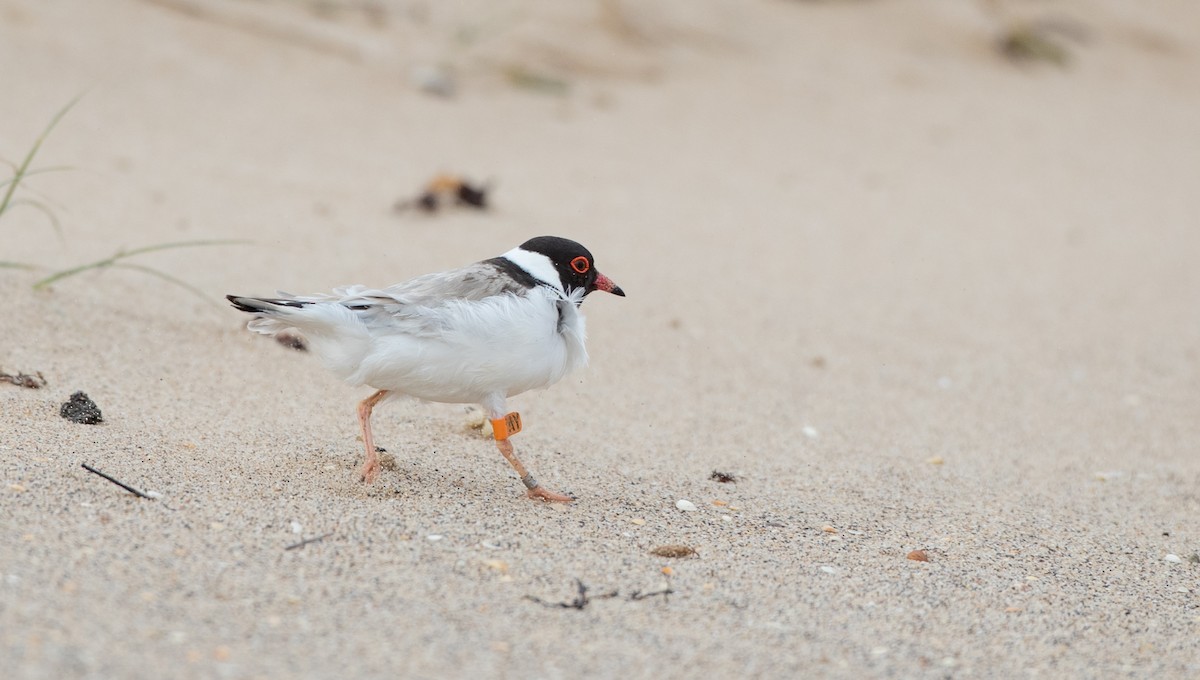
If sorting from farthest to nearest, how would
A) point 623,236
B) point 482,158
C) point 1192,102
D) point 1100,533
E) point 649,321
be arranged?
point 1192,102 < point 482,158 < point 623,236 < point 649,321 < point 1100,533

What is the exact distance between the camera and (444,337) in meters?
4.07

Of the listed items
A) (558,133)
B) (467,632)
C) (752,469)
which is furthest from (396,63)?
(467,632)

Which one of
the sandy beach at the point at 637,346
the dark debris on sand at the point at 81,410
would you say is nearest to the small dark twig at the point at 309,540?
the sandy beach at the point at 637,346

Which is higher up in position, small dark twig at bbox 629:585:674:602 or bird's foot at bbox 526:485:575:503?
small dark twig at bbox 629:585:674:602

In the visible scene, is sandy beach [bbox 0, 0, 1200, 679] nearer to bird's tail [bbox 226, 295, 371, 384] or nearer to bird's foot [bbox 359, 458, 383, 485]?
bird's foot [bbox 359, 458, 383, 485]

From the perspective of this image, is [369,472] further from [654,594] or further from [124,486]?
[654,594]

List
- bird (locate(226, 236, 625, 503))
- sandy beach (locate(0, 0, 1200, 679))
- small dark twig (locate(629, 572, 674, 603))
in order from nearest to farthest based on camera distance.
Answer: sandy beach (locate(0, 0, 1200, 679)), small dark twig (locate(629, 572, 674, 603)), bird (locate(226, 236, 625, 503))

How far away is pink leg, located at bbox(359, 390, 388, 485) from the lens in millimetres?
4195

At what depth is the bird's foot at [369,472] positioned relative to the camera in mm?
4180

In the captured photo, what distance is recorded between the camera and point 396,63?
10.6 meters

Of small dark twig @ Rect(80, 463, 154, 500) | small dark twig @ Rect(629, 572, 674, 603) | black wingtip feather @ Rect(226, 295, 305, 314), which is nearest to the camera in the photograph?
small dark twig @ Rect(629, 572, 674, 603)

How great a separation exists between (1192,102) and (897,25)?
10.2ft

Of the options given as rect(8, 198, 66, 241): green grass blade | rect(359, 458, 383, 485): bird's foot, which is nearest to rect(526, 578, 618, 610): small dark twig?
rect(359, 458, 383, 485): bird's foot

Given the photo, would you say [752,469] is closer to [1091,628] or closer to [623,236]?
[1091,628]
